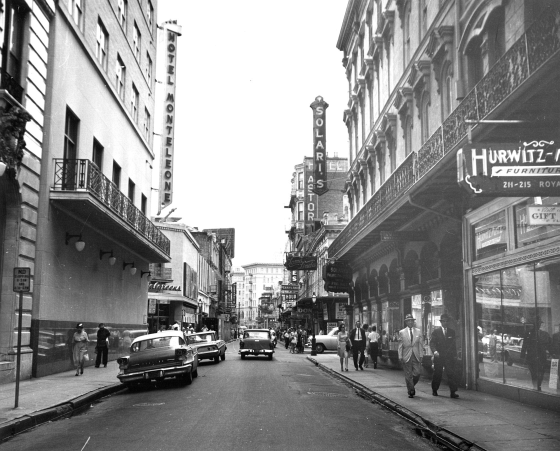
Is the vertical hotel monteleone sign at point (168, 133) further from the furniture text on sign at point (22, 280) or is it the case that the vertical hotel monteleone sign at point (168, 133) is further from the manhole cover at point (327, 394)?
the furniture text on sign at point (22, 280)

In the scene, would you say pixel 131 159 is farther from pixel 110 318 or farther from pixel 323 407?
pixel 323 407

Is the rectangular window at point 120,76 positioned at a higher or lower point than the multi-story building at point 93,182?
higher

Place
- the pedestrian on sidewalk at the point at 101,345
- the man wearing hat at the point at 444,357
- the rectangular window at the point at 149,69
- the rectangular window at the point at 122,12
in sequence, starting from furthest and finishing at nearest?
the rectangular window at the point at 149,69 → the rectangular window at the point at 122,12 → the pedestrian on sidewalk at the point at 101,345 → the man wearing hat at the point at 444,357

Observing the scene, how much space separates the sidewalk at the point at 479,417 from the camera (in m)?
8.93

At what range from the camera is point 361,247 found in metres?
28.6

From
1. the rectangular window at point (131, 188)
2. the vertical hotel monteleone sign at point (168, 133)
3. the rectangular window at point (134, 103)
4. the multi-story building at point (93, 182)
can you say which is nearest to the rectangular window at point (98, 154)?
the multi-story building at point (93, 182)

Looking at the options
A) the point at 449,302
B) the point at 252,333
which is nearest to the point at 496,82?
the point at 449,302

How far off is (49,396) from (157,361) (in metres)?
3.61

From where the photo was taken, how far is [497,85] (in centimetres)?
1148

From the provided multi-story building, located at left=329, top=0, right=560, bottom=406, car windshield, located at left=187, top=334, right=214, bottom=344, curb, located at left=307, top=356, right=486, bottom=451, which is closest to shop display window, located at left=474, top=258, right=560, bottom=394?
multi-story building, located at left=329, top=0, right=560, bottom=406

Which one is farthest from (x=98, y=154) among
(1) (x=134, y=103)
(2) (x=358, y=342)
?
(2) (x=358, y=342)

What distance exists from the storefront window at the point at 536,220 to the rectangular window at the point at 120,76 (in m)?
20.1

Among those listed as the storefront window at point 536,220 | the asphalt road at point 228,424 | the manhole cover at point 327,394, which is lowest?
the manhole cover at point 327,394

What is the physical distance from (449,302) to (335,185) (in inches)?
2400
